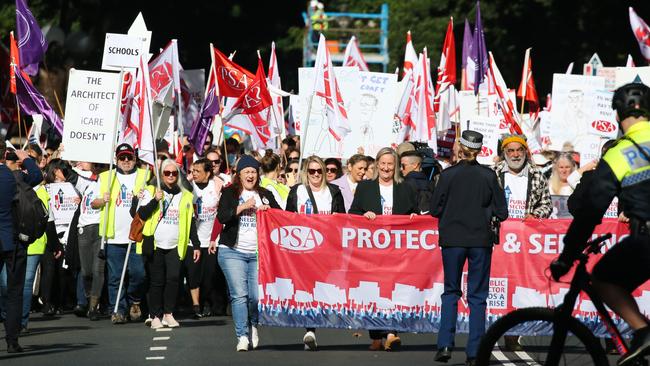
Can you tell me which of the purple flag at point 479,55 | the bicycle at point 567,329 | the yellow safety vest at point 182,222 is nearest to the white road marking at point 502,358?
the bicycle at point 567,329

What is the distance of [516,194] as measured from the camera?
1404 cm

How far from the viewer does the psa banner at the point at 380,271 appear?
13086mm

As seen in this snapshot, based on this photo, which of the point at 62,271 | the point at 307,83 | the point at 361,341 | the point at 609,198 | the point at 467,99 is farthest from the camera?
the point at 467,99

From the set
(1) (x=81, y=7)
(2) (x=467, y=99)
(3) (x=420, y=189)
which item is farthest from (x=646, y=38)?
(1) (x=81, y=7)

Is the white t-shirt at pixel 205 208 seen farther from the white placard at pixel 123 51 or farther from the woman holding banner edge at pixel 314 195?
the woman holding banner edge at pixel 314 195

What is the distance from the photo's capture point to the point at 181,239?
15.7 meters

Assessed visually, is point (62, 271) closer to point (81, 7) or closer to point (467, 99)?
point (467, 99)

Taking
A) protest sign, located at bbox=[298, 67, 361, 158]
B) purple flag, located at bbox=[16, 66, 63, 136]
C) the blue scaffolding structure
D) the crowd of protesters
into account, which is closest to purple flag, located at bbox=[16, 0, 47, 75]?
purple flag, located at bbox=[16, 66, 63, 136]

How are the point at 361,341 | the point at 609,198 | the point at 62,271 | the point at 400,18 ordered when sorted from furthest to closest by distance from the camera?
the point at 400,18 < the point at 62,271 < the point at 361,341 < the point at 609,198

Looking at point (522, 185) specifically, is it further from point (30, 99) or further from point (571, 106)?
point (571, 106)

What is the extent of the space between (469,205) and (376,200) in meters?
1.81

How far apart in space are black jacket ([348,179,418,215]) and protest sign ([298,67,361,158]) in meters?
5.22

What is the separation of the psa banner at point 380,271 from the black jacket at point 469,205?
1.28 m

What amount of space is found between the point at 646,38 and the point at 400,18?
3125 cm
